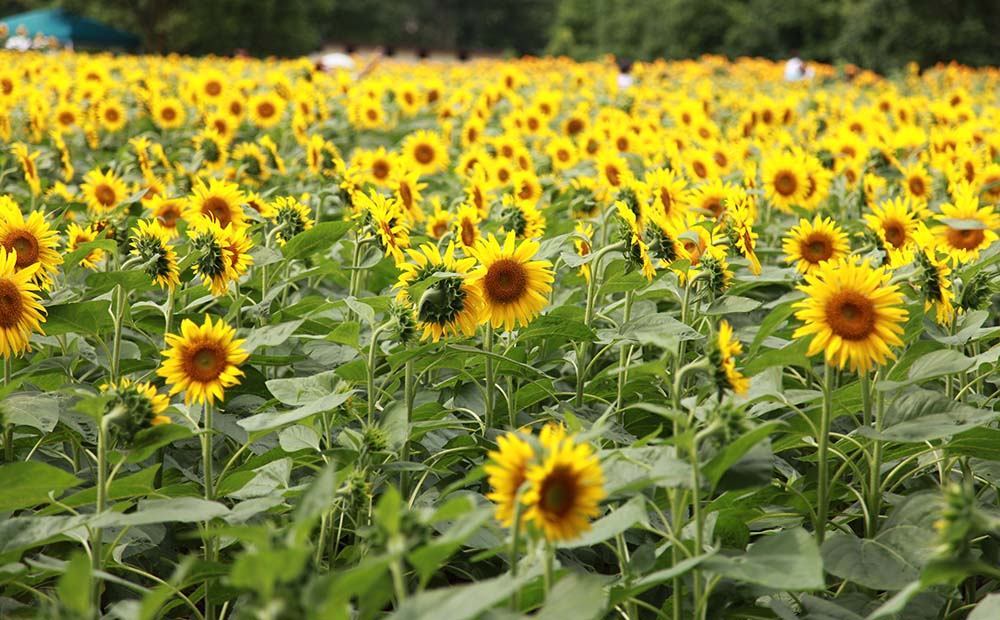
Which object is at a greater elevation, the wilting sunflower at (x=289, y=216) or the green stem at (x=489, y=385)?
the wilting sunflower at (x=289, y=216)

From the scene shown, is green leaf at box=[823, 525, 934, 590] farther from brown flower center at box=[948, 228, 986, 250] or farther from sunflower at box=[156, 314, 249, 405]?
brown flower center at box=[948, 228, 986, 250]

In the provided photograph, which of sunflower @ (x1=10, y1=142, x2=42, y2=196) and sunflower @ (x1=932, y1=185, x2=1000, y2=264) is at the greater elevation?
sunflower @ (x1=932, y1=185, x2=1000, y2=264)

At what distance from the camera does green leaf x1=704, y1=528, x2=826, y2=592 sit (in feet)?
5.48

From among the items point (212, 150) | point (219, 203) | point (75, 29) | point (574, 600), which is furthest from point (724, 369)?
point (75, 29)

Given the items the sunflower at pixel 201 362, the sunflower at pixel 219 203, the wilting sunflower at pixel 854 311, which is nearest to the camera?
the wilting sunflower at pixel 854 311

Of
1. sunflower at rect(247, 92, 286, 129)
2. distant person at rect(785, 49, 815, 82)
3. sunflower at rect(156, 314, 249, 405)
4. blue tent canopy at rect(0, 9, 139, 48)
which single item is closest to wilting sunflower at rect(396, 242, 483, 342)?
sunflower at rect(156, 314, 249, 405)

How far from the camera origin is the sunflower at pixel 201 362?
2234 mm

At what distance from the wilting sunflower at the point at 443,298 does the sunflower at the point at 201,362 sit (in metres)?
0.39

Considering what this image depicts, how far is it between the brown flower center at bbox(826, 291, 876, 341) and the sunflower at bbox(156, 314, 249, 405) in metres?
1.15

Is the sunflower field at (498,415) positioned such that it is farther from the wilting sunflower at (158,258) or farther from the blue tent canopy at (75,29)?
the blue tent canopy at (75,29)

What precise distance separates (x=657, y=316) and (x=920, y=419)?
658 millimetres

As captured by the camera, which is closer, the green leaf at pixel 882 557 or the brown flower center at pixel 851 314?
the green leaf at pixel 882 557

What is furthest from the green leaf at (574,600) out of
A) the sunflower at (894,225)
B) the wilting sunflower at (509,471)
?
the sunflower at (894,225)

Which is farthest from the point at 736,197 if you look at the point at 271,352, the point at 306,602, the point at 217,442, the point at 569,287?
the point at 306,602
